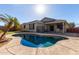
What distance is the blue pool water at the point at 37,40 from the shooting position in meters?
4.92

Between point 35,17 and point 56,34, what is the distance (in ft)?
2.35

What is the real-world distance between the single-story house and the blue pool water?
19cm

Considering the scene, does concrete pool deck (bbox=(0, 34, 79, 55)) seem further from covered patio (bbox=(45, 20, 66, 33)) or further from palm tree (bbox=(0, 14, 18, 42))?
covered patio (bbox=(45, 20, 66, 33))

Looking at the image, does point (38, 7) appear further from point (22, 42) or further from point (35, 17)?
point (22, 42)

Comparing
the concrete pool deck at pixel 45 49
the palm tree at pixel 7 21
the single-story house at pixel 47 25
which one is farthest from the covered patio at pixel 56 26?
the palm tree at pixel 7 21

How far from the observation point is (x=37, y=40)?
4.91 meters

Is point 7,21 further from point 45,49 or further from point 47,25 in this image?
point 45,49

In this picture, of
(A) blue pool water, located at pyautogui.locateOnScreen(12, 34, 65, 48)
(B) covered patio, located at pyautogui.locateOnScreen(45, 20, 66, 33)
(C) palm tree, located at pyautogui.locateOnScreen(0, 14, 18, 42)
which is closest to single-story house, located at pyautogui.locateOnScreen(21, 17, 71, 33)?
(B) covered patio, located at pyautogui.locateOnScreen(45, 20, 66, 33)

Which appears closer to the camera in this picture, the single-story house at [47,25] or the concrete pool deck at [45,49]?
the concrete pool deck at [45,49]

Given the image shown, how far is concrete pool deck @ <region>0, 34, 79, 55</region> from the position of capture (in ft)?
15.7

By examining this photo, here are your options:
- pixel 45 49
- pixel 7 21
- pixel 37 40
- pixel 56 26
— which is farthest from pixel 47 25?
pixel 7 21

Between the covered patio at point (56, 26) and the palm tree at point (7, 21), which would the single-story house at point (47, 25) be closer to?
the covered patio at point (56, 26)

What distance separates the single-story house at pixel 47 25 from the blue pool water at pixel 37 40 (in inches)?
7.4

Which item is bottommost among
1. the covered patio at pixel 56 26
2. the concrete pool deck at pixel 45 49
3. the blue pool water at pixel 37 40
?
the concrete pool deck at pixel 45 49
